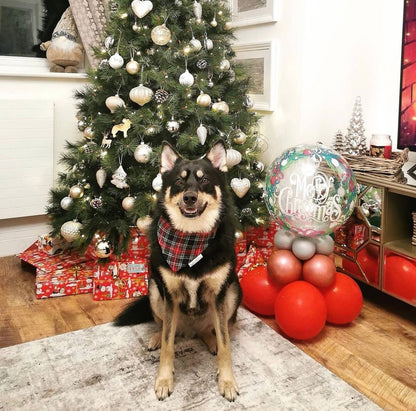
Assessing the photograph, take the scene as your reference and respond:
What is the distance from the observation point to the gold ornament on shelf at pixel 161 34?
246 cm

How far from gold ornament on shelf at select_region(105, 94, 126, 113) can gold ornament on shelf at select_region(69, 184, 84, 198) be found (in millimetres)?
529

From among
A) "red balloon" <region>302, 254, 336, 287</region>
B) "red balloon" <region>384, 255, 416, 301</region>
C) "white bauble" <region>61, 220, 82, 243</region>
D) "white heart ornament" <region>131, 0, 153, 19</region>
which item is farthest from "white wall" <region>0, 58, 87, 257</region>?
"red balloon" <region>384, 255, 416, 301</region>

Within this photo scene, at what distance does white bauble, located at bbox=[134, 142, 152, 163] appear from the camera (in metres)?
2.49

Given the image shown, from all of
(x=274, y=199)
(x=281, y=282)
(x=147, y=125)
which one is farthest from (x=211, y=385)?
(x=147, y=125)

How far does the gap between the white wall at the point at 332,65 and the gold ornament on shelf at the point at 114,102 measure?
1157mm

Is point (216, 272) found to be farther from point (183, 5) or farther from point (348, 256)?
point (183, 5)

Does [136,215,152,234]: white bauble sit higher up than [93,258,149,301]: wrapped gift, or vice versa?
[136,215,152,234]: white bauble

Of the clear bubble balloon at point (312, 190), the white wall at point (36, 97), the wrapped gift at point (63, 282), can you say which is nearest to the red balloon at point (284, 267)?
the clear bubble balloon at point (312, 190)

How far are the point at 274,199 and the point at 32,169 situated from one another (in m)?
1.87

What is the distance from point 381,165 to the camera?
2.43m

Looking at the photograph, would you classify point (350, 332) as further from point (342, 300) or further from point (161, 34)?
point (161, 34)

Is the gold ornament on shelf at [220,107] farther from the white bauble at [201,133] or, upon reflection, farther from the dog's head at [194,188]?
the dog's head at [194,188]

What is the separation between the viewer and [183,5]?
2.59 metres

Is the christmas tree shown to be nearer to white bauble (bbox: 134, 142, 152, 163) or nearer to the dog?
white bauble (bbox: 134, 142, 152, 163)
